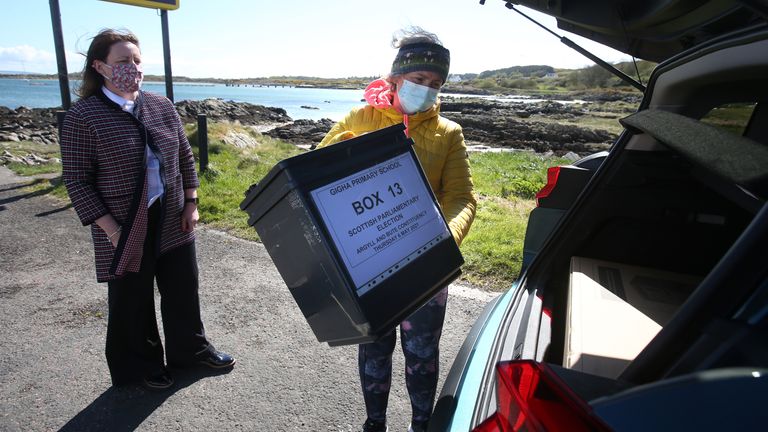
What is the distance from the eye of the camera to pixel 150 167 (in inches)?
97.9

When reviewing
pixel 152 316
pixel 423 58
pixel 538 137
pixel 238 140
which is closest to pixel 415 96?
pixel 423 58

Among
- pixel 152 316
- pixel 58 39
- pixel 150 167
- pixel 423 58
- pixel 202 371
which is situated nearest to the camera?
pixel 423 58

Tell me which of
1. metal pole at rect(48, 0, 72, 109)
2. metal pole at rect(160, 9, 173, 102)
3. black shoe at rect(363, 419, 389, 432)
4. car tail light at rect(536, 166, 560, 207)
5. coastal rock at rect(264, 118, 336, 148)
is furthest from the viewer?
coastal rock at rect(264, 118, 336, 148)

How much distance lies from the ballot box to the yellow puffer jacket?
44 cm

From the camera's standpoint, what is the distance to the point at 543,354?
1.58 metres

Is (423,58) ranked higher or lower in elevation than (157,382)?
higher

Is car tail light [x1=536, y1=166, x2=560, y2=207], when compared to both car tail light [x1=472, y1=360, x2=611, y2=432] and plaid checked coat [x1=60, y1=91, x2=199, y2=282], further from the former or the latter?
plaid checked coat [x1=60, y1=91, x2=199, y2=282]

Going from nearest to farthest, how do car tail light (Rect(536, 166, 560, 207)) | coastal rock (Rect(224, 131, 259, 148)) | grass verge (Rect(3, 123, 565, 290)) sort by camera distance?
car tail light (Rect(536, 166, 560, 207)) < grass verge (Rect(3, 123, 565, 290)) < coastal rock (Rect(224, 131, 259, 148))

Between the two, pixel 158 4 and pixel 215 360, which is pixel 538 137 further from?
pixel 215 360

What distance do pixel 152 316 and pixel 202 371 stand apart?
0.50 meters

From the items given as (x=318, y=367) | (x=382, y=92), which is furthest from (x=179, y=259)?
(x=382, y=92)

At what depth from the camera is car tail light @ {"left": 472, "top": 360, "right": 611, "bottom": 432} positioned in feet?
2.77

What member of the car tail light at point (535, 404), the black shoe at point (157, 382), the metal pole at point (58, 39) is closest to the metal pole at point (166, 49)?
the metal pole at point (58, 39)

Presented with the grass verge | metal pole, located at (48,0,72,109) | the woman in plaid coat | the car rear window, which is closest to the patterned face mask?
the woman in plaid coat
